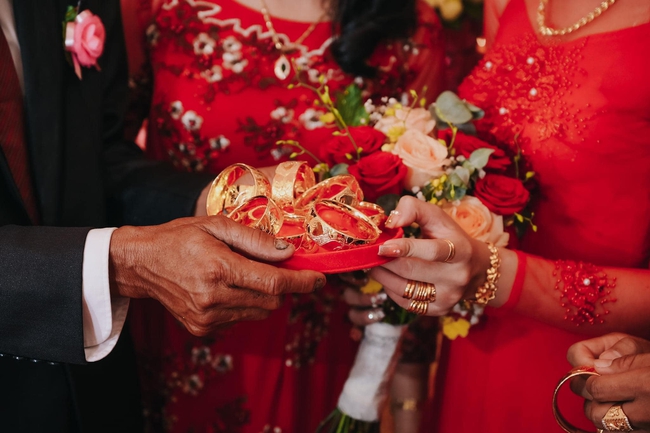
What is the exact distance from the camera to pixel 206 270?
3.14 feet

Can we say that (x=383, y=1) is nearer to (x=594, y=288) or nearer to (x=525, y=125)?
(x=525, y=125)

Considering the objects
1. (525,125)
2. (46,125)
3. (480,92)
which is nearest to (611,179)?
(525,125)

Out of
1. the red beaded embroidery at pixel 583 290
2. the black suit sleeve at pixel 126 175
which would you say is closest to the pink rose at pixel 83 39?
the black suit sleeve at pixel 126 175

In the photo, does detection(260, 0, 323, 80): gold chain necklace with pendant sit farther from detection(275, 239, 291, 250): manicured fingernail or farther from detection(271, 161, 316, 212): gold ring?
detection(275, 239, 291, 250): manicured fingernail

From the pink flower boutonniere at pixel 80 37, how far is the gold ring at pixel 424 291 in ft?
3.12

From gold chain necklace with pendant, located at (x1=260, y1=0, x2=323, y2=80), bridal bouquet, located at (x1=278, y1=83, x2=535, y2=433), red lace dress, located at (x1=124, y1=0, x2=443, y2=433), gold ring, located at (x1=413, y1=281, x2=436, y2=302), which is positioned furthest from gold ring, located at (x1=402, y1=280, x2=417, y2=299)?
gold chain necklace with pendant, located at (x1=260, y1=0, x2=323, y2=80)

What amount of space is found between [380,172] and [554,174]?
0.43m

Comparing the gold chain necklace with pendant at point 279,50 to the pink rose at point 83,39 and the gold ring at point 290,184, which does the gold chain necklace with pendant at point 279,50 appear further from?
the gold ring at point 290,184

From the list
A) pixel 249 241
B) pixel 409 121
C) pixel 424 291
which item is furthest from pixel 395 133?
pixel 249 241

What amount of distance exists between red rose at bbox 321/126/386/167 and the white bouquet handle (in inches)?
18.0

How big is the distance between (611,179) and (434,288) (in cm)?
47

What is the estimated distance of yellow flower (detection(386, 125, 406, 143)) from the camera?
125 cm

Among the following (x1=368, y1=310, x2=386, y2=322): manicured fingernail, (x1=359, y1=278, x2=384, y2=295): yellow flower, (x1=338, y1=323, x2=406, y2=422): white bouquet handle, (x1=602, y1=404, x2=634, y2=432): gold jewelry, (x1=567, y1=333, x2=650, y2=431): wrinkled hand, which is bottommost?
(x1=338, y1=323, x2=406, y2=422): white bouquet handle

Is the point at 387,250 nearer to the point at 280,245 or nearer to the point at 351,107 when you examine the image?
the point at 280,245
